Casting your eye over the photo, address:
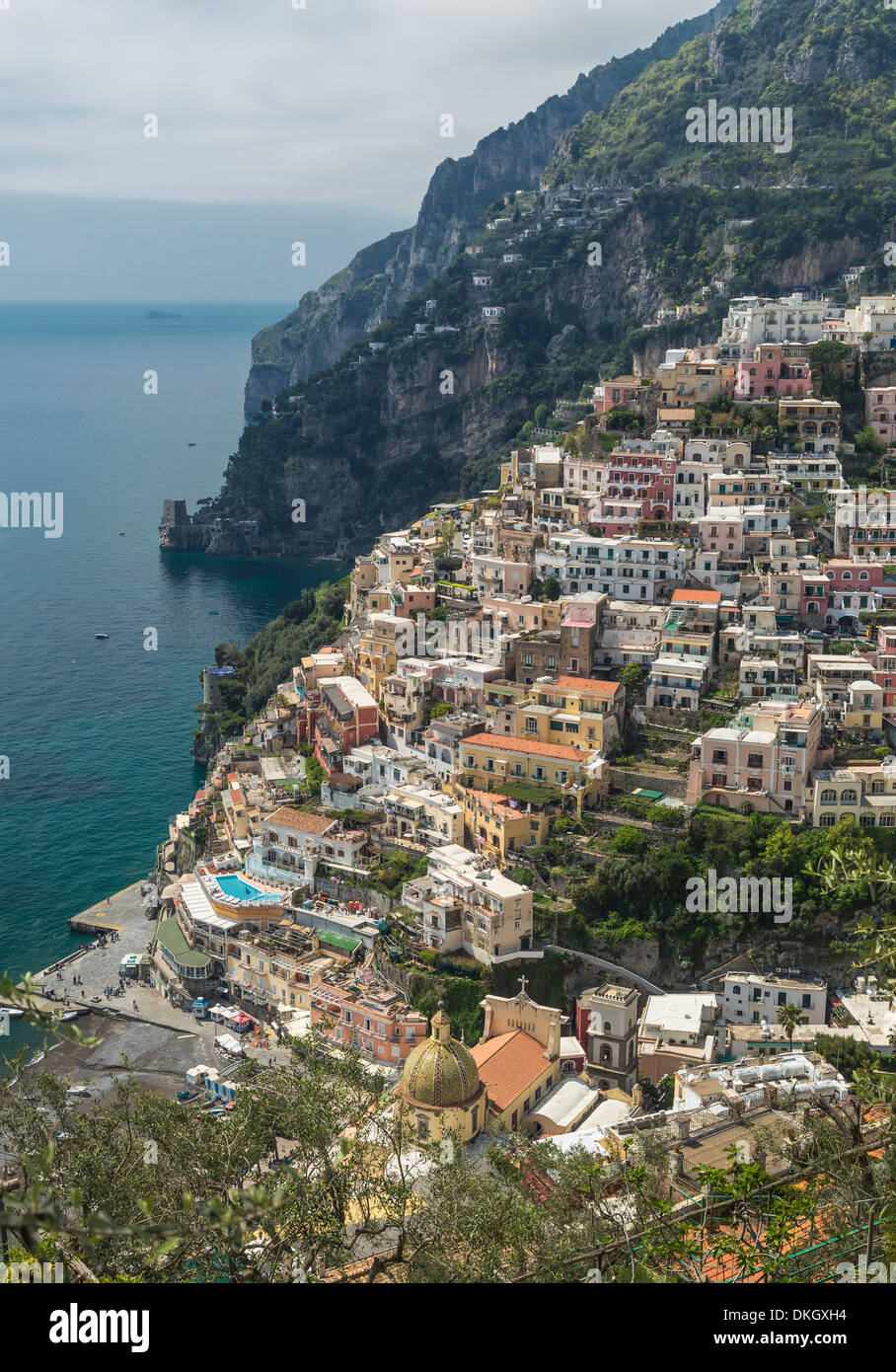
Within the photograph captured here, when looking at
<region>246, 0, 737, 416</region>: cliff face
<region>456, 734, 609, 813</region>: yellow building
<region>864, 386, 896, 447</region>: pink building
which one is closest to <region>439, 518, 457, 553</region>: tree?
<region>456, 734, 609, 813</region>: yellow building

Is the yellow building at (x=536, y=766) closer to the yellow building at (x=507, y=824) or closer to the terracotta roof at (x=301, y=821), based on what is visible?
the yellow building at (x=507, y=824)

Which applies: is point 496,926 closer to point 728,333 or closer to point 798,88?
point 728,333

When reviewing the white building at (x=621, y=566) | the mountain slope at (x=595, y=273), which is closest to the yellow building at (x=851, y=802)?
the white building at (x=621, y=566)

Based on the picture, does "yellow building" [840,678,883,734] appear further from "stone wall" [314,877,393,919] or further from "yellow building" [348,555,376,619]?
"yellow building" [348,555,376,619]

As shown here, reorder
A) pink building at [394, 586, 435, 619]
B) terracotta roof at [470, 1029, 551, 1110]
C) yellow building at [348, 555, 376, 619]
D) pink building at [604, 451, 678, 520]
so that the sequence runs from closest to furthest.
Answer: terracotta roof at [470, 1029, 551, 1110]
pink building at [604, 451, 678, 520]
pink building at [394, 586, 435, 619]
yellow building at [348, 555, 376, 619]

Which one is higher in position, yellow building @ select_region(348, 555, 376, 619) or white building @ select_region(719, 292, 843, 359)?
white building @ select_region(719, 292, 843, 359)

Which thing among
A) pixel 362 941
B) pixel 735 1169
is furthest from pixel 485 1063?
pixel 735 1169
